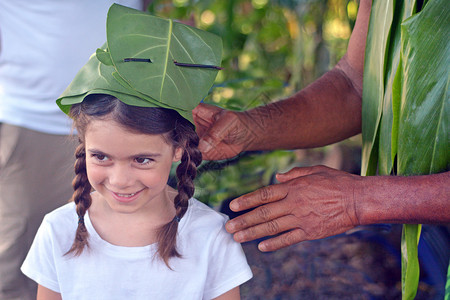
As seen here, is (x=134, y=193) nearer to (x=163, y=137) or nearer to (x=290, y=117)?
(x=163, y=137)

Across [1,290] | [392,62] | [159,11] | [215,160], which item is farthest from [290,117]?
[159,11]

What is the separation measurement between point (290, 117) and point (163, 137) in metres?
0.39

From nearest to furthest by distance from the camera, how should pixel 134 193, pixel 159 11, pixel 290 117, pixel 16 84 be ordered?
pixel 134 193, pixel 16 84, pixel 290 117, pixel 159 11

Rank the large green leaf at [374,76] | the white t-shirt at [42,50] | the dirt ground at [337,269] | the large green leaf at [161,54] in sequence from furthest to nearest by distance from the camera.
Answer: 1. the dirt ground at [337,269]
2. the white t-shirt at [42,50]
3. the large green leaf at [374,76]
4. the large green leaf at [161,54]

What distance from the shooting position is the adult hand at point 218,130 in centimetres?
96

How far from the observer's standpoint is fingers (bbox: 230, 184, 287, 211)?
0.82 meters

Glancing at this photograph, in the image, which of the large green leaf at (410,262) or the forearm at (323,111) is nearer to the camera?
the large green leaf at (410,262)

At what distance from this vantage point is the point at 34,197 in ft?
3.17

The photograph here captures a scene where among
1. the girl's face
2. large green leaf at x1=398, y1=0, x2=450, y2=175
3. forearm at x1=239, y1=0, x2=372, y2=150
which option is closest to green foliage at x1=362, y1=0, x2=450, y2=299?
large green leaf at x1=398, y1=0, x2=450, y2=175

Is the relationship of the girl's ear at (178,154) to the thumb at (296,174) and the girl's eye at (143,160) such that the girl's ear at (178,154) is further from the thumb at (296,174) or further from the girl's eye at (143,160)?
the thumb at (296,174)

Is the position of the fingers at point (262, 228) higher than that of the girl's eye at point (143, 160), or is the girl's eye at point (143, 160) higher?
the girl's eye at point (143, 160)

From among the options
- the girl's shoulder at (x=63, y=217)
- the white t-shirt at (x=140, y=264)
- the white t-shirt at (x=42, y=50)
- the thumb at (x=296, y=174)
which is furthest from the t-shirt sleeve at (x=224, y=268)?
the white t-shirt at (x=42, y=50)

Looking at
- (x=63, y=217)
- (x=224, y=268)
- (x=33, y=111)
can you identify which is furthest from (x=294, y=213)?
(x=33, y=111)

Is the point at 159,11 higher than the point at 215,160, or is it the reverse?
the point at 159,11
